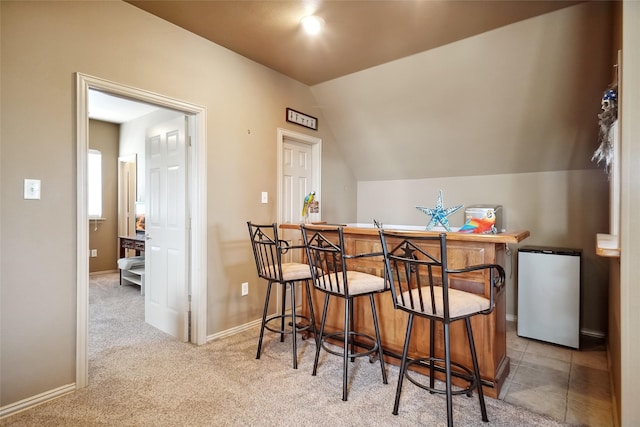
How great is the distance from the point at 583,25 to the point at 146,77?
127 inches

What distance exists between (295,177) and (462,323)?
2.39 m

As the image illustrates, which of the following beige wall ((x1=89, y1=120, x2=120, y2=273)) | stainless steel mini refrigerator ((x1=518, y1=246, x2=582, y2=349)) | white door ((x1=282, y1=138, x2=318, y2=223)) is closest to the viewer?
stainless steel mini refrigerator ((x1=518, y1=246, x2=582, y2=349))

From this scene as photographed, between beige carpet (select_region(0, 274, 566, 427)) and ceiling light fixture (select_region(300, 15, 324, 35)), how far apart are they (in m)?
2.60

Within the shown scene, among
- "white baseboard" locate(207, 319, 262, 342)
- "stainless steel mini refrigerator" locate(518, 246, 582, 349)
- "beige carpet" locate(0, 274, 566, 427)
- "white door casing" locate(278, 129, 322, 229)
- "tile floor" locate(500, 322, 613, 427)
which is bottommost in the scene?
"tile floor" locate(500, 322, 613, 427)

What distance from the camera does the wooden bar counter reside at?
2.04 m

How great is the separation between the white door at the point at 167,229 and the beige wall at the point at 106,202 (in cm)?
307

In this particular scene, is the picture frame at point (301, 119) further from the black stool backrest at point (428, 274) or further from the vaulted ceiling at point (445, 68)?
the black stool backrest at point (428, 274)

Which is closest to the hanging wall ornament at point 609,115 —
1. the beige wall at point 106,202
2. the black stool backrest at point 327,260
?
the black stool backrest at point 327,260

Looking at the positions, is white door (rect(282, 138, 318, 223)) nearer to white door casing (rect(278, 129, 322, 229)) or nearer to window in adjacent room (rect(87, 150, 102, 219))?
white door casing (rect(278, 129, 322, 229))

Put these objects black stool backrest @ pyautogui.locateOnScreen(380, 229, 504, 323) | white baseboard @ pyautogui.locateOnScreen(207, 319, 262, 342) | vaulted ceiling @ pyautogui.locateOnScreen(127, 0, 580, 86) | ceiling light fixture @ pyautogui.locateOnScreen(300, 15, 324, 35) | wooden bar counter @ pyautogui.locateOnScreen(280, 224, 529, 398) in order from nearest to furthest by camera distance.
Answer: black stool backrest @ pyautogui.locateOnScreen(380, 229, 504, 323) → wooden bar counter @ pyautogui.locateOnScreen(280, 224, 529, 398) → vaulted ceiling @ pyautogui.locateOnScreen(127, 0, 580, 86) → ceiling light fixture @ pyautogui.locateOnScreen(300, 15, 324, 35) → white baseboard @ pyautogui.locateOnScreen(207, 319, 262, 342)

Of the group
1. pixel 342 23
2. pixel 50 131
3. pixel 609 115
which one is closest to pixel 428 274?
pixel 609 115

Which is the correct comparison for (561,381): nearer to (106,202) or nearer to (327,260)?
(327,260)

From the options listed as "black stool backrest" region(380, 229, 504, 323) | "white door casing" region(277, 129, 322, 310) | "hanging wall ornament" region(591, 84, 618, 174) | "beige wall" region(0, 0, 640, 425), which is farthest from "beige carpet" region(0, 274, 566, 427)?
"hanging wall ornament" region(591, 84, 618, 174)

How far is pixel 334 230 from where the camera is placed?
102 inches
